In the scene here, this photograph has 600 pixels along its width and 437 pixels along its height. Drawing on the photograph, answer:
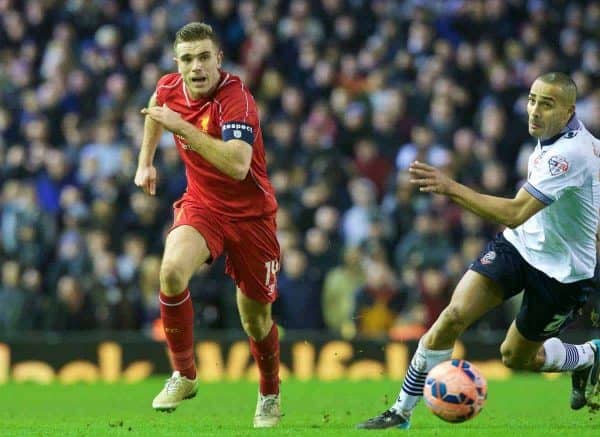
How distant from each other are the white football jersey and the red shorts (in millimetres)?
1608

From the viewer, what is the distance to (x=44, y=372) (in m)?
16.2

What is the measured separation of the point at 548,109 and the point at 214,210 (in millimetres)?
2275

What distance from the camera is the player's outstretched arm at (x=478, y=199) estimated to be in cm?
793

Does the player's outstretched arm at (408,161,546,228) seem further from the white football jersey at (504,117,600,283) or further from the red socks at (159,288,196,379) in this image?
the red socks at (159,288,196,379)

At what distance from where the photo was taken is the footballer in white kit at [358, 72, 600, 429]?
28.6 feet

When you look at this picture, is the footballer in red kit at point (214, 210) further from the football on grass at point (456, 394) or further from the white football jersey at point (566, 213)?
the white football jersey at point (566, 213)

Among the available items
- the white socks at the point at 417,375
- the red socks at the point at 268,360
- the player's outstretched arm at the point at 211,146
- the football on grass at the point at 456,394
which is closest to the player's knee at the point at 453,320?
the white socks at the point at 417,375

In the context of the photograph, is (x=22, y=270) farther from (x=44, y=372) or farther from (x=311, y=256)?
(x=311, y=256)

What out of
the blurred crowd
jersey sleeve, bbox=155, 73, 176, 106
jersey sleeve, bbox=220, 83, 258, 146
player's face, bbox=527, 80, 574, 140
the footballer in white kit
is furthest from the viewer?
the blurred crowd

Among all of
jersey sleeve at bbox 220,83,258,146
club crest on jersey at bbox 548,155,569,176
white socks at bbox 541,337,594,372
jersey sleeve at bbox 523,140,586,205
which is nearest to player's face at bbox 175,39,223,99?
jersey sleeve at bbox 220,83,258,146

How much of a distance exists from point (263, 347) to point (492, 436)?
76.1 inches

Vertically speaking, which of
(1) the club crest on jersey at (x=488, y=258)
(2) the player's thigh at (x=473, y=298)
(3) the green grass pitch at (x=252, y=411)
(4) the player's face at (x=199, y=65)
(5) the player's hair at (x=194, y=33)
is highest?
(5) the player's hair at (x=194, y=33)

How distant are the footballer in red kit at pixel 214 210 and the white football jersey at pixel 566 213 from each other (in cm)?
171

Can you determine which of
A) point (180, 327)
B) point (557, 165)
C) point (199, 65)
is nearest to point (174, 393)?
point (180, 327)
